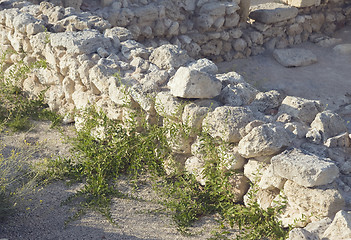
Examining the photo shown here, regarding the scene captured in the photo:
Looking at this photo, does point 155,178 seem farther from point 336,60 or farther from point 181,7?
point 336,60

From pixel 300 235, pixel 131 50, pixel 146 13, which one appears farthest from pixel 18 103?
pixel 300 235

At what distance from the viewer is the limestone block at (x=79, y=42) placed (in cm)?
495

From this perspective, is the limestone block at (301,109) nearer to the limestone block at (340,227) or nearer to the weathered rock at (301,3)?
the limestone block at (340,227)

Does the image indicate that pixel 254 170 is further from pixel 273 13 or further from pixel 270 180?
pixel 273 13

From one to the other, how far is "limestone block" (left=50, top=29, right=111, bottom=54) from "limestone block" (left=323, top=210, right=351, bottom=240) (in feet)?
10.8

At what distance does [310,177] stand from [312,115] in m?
1.05

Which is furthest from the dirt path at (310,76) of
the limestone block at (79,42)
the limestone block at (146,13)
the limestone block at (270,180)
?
the limestone block at (270,180)

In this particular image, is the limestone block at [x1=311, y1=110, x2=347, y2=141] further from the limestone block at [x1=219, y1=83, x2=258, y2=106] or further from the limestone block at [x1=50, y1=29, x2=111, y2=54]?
the limestone block at [x1=50, y1=29, x2=111, y2=54]

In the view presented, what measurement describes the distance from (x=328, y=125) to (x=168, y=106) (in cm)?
148

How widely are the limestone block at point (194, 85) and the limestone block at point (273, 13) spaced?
5278mm

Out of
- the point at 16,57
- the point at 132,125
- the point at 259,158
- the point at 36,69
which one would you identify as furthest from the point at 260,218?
the point at 16,57

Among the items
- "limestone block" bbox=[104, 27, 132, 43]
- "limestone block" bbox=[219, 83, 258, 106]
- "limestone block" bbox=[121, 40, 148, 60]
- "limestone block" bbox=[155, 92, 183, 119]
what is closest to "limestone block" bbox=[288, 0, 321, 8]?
"limestone block" bbox=[104, 27, 132, 43]

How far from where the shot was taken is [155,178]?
414 cm

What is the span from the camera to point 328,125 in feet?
12.6
